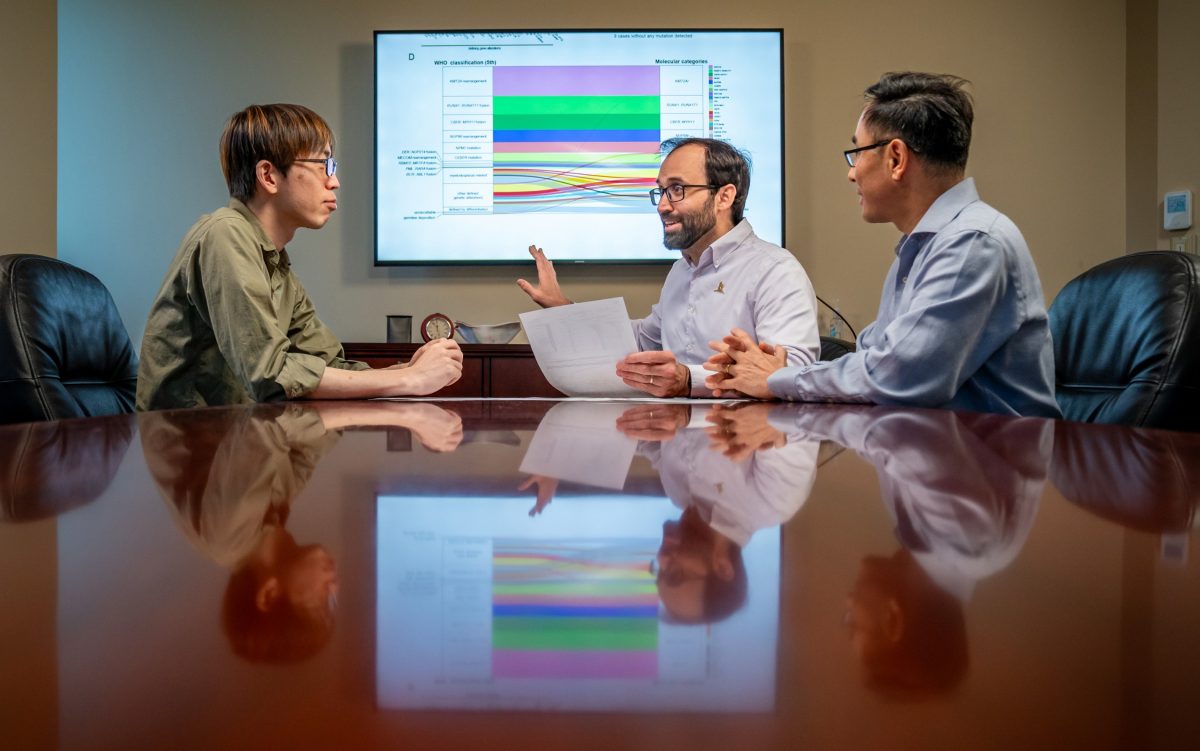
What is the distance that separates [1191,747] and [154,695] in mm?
159

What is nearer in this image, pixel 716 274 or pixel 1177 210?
pixel 716 274

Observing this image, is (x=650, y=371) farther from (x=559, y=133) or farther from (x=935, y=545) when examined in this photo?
(x=559, y=133)

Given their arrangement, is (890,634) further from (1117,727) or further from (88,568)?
(88,568)

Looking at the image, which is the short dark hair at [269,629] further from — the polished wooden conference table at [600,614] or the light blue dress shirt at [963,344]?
the light blue dress shirt at [963,344]

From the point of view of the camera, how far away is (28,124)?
3.42 m

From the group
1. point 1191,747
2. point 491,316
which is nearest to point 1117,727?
point 1191,747

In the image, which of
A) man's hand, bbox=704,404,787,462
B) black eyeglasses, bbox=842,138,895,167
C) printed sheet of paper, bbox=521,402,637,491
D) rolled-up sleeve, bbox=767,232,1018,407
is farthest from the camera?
black eyeglasses, bbox=842,138,895,167

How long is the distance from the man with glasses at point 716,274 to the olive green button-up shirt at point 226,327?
1.06 m

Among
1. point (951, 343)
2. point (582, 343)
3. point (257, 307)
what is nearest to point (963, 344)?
point (951, 343)

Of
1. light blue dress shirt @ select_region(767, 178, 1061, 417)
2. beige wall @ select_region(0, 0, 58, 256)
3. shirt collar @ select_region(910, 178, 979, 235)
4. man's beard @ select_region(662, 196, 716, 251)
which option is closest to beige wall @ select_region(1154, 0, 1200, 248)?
man's beard @ select_region(662, 196, 716, 251)

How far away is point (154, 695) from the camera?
143mm

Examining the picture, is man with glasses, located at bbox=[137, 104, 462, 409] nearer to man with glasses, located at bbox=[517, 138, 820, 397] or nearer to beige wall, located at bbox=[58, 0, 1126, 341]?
man with glasses, located at bbox=[517, 138, 820, 397]

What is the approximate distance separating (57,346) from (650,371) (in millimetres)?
A: 1266

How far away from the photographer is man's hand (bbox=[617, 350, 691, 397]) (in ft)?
6.21
